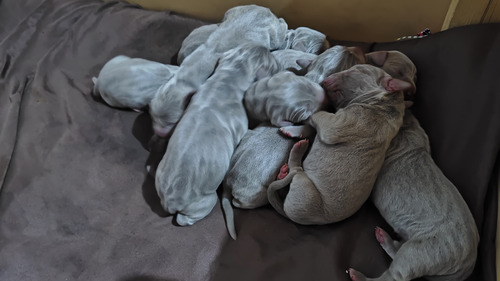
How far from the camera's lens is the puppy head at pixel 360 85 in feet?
4.96

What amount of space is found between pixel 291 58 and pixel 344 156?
644 mm

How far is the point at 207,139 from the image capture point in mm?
1467

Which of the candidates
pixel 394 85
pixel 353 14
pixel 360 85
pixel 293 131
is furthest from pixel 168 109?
pixel 353 14

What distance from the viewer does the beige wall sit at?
6.17ft

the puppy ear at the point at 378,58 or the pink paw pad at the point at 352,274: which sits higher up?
the puppy ear at the point at 378,58

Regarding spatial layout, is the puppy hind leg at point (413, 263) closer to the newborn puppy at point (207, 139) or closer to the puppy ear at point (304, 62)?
the newborn puppy at point (207, 139)

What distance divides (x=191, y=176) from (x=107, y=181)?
445 millimetres

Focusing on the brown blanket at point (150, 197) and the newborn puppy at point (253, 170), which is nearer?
the brown blanket at point (150, 197)

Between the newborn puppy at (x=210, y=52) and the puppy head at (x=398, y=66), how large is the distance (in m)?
0.52

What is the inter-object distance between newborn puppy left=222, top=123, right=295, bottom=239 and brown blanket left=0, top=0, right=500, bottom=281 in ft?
0.17

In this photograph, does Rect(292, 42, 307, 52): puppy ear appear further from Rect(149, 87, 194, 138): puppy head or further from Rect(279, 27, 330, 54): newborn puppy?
Rect(149, 87, 194, 138): puppy head

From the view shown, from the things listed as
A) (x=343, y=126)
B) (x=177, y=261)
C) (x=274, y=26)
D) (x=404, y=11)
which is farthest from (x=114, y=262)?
(x=404, y=11)

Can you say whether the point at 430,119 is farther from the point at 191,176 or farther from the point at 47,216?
the point at 47,216

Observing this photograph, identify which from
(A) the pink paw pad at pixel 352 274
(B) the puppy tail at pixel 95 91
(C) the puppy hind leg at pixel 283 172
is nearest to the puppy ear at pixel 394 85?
(C) the puppy hind leg at pixel 283 172
